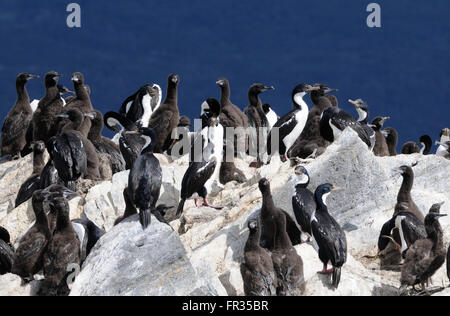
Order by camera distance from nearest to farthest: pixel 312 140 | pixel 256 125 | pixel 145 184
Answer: pixel 145 184 → pixel 312 140 → pixel 256 125

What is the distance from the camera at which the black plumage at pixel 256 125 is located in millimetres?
25691

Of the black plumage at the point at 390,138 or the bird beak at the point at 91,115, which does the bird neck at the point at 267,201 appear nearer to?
the bird beak at the point at 91,115

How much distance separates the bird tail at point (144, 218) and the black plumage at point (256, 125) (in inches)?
316

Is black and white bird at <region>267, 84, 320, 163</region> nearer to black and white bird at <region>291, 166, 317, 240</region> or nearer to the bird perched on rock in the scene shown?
the bird perched on rock

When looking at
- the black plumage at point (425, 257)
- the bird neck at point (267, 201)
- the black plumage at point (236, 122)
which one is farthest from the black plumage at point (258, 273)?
the black plumage at point (236, 122)

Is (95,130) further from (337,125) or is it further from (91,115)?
(337,125)

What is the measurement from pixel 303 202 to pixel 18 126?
9397 millimetres

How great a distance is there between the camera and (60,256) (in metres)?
16.9

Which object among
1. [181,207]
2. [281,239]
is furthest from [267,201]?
[181,207]

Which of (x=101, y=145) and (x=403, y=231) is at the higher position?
(x=403, y=231)

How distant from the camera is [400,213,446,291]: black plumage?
17156 millimetres

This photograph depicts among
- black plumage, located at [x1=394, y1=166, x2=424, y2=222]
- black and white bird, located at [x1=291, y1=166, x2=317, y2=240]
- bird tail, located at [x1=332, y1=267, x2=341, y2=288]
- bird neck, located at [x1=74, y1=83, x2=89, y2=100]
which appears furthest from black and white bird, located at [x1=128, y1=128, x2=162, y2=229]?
bird neck, located at [x1=74, y1=83, x2=89, y2=100]
